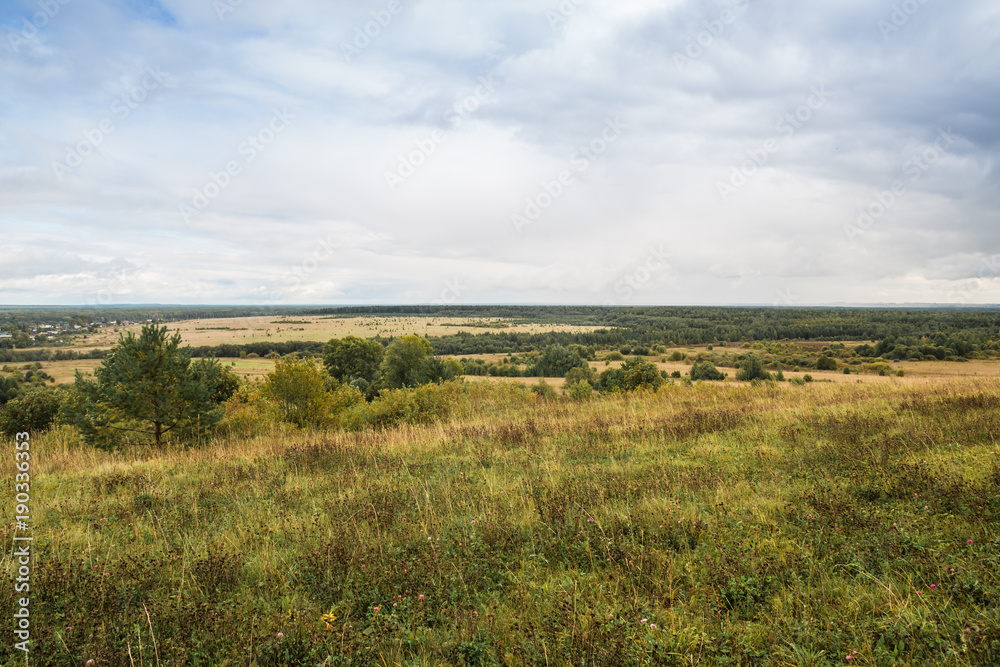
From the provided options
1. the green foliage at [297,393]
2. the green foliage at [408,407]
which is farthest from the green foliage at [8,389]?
the green foliage at [408,407]

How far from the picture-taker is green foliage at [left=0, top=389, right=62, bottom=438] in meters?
20.2

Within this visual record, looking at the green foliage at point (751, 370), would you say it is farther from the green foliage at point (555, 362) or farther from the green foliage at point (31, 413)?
the green foliage at point (31, 413)

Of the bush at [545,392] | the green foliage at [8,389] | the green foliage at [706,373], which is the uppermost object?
the bush at [545,392]

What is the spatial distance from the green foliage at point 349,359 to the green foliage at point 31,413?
168 feet

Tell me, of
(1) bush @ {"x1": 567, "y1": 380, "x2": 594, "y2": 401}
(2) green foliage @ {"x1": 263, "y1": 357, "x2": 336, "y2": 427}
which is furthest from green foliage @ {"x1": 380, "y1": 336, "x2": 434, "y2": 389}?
(2) green foliage @ {"x1": 263, "y1": 357, "x2": 336, "y2": 427}

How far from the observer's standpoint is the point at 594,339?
13612 cm

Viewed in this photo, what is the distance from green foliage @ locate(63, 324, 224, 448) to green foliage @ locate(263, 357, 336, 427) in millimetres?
7336

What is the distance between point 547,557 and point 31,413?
2825 cm

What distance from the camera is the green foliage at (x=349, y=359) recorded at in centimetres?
7438

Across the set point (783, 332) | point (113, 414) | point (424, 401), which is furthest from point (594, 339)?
point (113, 414)

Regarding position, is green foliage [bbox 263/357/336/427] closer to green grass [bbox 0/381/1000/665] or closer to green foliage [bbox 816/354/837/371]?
green grass [bbox 0/381/1000/665]

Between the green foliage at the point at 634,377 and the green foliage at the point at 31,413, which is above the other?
the green foliage at the point at 31,413

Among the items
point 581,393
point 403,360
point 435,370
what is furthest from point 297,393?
point 403,360

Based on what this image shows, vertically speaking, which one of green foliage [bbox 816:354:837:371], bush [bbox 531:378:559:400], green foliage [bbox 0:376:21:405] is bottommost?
green foliage [bbox 816:354:837:371]
